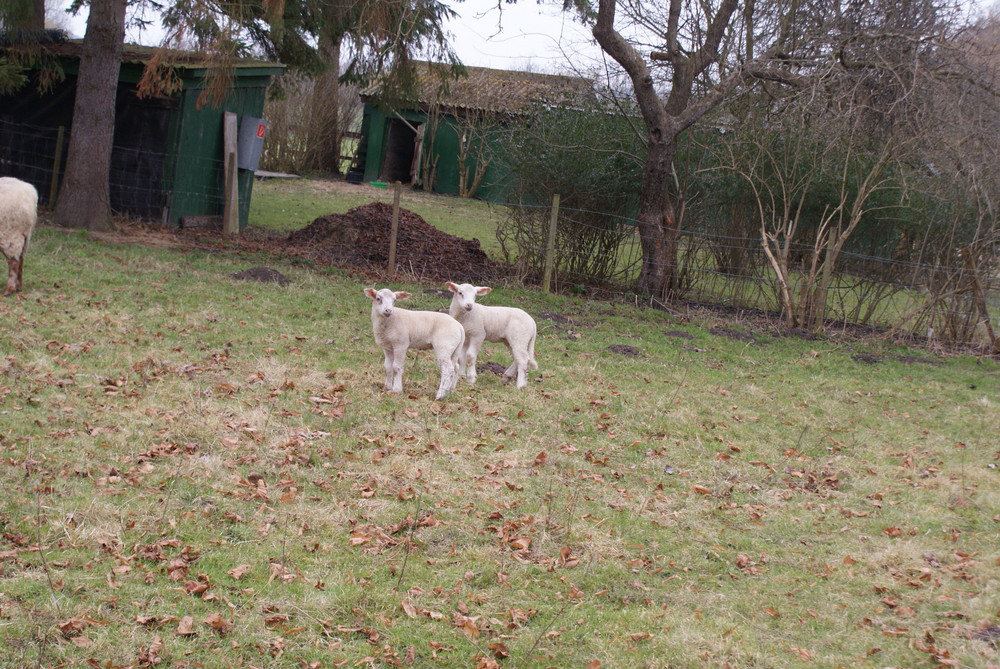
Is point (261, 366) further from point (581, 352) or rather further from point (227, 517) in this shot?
point (581, 352)

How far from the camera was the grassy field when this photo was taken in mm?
4418

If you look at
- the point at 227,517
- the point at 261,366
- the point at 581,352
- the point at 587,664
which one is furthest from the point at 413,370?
the point at 587,664

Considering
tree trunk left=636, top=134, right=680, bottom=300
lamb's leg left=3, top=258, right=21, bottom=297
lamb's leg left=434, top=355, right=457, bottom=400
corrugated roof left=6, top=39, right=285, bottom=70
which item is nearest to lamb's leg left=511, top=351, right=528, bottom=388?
lamb's leg left=434, top=355, right=457, bottom=400

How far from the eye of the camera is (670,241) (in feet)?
49.4

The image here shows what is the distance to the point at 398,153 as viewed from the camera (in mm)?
33125

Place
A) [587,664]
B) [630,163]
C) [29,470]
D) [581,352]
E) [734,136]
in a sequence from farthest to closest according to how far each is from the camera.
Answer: [630,163] → [734,136] → [581,352] → [29,470] → [587,664]

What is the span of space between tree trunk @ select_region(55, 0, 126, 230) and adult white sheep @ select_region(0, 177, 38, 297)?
15.0ft

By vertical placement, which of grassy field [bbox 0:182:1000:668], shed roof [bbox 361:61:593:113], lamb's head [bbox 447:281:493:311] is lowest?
grassy field [bbox 0:182:1000:668]

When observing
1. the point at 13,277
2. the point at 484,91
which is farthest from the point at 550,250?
the point at 484,91

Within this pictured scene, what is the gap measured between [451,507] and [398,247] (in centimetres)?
1048

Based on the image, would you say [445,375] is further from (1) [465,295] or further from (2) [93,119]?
(2) [93,119]

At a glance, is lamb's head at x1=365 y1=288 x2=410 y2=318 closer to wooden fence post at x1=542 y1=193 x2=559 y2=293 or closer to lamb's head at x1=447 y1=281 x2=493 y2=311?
lamb's head at x1=447 y1=281 x2=493 y2=311

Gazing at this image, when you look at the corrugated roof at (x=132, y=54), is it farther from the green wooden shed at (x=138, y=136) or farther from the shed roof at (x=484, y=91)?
the shed roof at (x=484, y=91)

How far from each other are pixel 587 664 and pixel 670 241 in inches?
453
